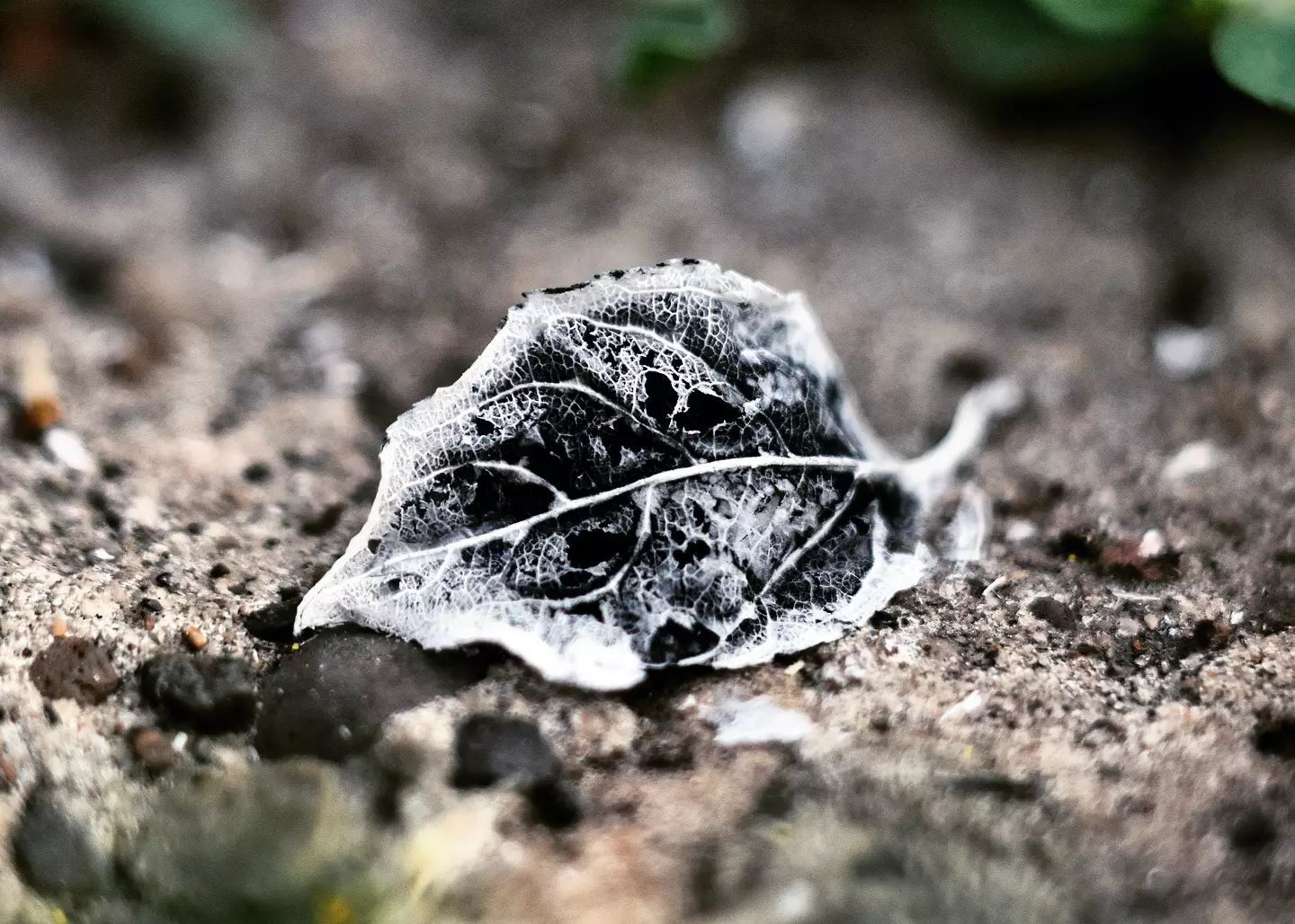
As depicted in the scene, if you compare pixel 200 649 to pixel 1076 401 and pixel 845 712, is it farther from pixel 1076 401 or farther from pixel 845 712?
pixel 1076 401

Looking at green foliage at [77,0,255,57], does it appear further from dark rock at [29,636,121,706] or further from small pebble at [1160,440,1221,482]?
small pebble at [1160,440,1221,482]

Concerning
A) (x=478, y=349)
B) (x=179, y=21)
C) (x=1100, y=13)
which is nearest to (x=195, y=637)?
(x=478, y=349)

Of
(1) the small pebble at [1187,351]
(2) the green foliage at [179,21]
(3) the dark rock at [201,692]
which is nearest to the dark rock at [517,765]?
(3) the dark rock at [201,692]

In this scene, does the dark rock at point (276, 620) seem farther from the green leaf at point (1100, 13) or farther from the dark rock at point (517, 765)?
the green leaf at point (1100, 13)

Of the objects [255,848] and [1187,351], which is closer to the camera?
[255,848]

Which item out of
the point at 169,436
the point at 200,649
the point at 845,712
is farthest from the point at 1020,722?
the point at 169,436

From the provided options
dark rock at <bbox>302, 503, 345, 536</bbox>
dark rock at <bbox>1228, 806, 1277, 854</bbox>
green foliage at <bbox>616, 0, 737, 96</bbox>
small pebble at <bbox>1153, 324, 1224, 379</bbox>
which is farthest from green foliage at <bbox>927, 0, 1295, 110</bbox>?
dark rock at <bbox>302, 503, 345, 536</bbox>

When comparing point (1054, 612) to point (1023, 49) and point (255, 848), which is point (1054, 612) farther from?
point (1023, 49)
